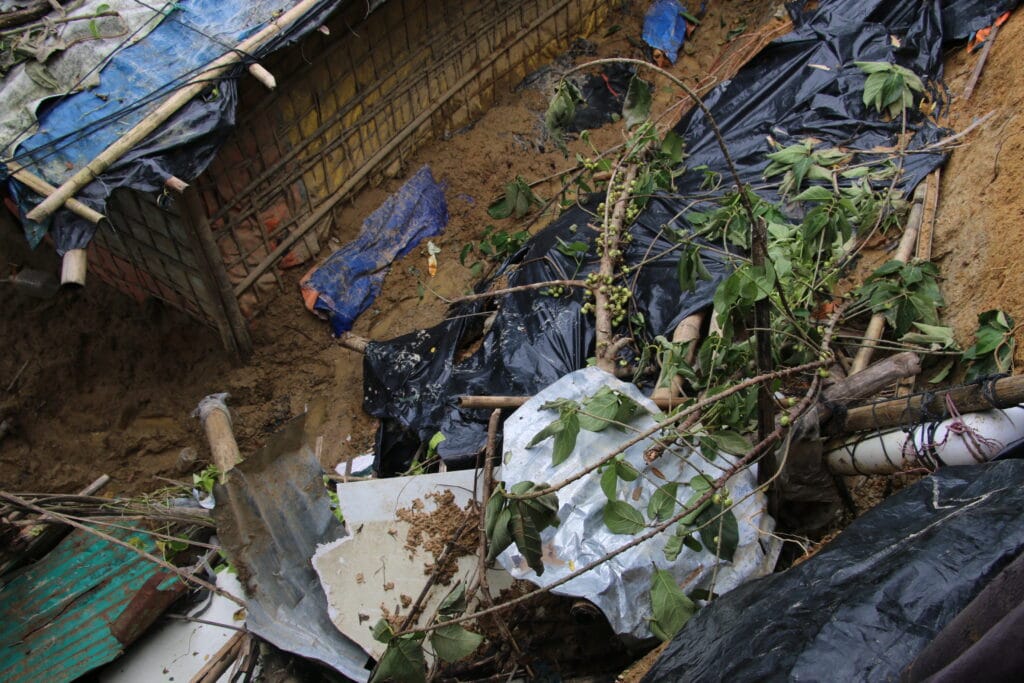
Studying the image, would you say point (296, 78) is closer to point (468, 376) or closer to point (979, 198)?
point (468, 376)

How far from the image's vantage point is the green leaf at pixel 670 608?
2.14 m

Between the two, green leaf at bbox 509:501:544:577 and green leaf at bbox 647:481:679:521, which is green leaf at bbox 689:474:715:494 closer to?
green leaf at bbox 647:481:679:521

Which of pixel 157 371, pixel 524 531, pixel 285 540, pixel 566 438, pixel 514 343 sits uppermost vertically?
pixel 157 371

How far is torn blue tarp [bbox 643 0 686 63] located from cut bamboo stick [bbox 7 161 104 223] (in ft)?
15.5

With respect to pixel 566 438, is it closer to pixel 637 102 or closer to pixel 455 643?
pixel 455 643

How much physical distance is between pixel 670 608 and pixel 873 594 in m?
0.69

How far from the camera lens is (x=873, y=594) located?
1586 millimetres

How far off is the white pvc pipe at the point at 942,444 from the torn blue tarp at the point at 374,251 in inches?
134

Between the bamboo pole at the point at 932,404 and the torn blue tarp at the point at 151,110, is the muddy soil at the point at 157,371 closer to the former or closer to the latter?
the torn blue tarp at the point at 151,110

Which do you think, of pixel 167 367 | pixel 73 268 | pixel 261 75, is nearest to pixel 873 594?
pixel 73 268

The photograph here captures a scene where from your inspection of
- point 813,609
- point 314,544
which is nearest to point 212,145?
point 314,544

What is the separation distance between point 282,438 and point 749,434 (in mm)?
1866

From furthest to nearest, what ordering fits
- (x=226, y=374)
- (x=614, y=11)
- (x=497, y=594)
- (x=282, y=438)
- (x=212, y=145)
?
(x=614, y=11) < (x=226, y=374) < (x=212, y=145) < (x=282, y=438) < (x=497, y=594)

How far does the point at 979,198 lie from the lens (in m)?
3.41
